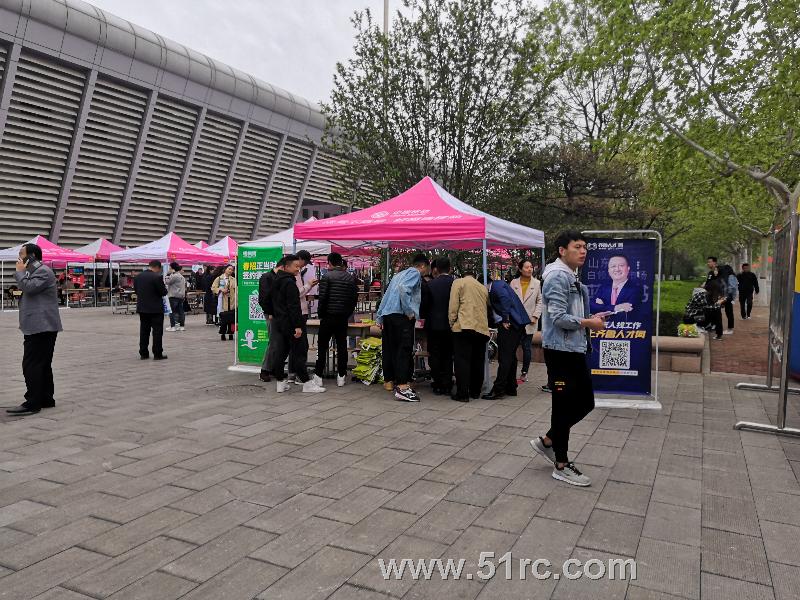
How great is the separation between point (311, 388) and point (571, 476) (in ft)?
14.1

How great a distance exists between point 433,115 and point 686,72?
17.4 feet

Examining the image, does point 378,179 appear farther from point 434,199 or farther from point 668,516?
point 668,516

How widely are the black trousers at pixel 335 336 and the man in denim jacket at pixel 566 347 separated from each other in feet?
13.4

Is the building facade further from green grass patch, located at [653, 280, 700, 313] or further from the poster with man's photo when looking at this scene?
the poster with man's photo

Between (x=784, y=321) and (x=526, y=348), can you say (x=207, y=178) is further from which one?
(x=784, y=321)

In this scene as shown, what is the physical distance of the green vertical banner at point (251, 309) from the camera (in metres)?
9.45

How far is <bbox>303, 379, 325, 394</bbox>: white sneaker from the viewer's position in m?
7.88

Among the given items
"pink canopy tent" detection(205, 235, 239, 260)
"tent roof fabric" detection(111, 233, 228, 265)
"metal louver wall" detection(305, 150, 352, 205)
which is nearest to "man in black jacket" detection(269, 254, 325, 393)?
"tent roof fabric" detection(111, 233, 228, 265)

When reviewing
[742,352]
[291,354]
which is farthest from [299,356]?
[742,352]

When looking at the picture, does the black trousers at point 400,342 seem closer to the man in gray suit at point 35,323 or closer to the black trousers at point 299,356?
the black trousers at point 299,356

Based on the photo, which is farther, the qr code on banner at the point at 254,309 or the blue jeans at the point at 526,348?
the qr code on banner at the point at 254,309

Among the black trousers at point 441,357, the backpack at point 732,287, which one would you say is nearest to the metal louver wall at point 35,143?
the black trousers at point 441,357

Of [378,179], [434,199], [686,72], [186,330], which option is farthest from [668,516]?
[186,330]

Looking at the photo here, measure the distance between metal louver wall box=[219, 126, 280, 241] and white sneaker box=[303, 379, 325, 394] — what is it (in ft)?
87.8
